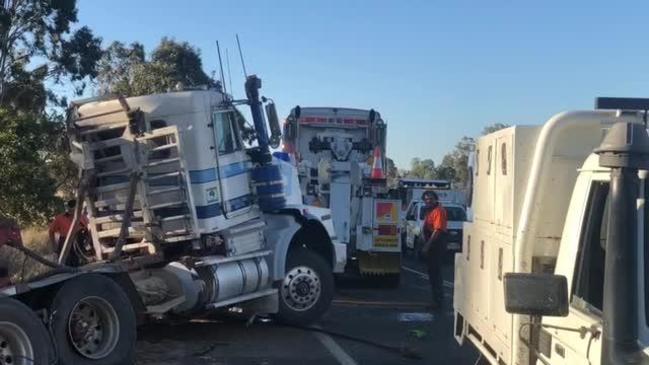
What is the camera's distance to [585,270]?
3.54 meters

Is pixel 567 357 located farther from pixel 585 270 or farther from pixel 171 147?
pixel 171 147

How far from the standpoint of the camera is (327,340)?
9430 mm

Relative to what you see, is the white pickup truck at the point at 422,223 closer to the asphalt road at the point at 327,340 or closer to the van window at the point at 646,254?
the asphalt road at the point at 327,340

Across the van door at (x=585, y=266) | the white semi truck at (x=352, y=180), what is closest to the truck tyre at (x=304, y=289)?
the white semi truck at (x=352, y=180)

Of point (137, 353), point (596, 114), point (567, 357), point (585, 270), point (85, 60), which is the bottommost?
point (137, 353)

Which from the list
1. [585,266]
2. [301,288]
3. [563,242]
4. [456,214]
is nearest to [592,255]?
[585,266]

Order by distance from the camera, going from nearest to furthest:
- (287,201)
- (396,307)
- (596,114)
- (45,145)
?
1. (596,114)
2. (287,201)
3. (396,307)
4. (45,145)

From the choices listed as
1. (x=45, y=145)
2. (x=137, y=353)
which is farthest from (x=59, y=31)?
(x=137, y=353)

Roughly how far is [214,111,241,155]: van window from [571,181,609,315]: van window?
638 centimetres

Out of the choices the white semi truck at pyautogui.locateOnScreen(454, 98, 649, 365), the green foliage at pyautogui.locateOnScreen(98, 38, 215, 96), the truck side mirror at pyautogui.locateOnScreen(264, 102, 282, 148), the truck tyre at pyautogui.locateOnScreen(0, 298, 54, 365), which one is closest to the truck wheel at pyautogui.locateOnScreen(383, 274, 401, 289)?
the truck side mirror at pyautogui.locateOnScreen(264, 102, 282, 148)

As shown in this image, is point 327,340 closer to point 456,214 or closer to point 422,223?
point 422,223

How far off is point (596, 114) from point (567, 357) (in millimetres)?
1353

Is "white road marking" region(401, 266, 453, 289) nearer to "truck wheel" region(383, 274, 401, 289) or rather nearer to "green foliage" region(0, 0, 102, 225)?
"truck wheel" region(383, 274, 401, 289)

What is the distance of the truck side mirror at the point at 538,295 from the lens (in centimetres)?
294
